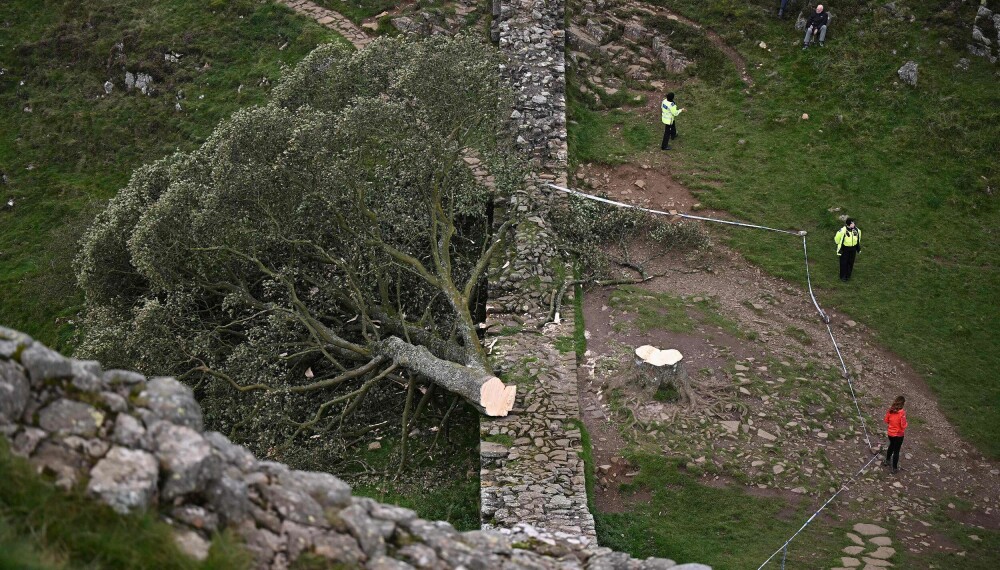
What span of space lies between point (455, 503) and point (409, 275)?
7.82m

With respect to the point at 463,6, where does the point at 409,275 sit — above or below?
below

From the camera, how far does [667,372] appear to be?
2302 cm

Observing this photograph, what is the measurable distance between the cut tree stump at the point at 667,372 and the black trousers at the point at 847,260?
730 cm

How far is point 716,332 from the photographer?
2553cm

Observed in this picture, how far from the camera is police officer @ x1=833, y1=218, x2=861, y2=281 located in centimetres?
2714

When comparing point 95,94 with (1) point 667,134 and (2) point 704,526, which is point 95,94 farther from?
(2) point 704,526

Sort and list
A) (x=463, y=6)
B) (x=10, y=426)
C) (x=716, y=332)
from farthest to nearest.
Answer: (x=463, y=6) < (x=716, y=332) < (x=10, y=426)

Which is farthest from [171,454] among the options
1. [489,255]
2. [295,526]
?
[489,255]

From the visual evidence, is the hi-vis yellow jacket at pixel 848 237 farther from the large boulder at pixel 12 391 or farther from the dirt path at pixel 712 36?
the large boulder at pixel 12 391

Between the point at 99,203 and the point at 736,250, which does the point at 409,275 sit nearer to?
the point at 736,250

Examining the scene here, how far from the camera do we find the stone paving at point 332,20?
126 feet

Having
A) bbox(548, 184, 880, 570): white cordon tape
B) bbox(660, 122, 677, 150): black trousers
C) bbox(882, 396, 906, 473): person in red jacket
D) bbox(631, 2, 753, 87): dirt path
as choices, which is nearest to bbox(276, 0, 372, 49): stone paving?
bbox(631, 2, 753, 87): dirt path

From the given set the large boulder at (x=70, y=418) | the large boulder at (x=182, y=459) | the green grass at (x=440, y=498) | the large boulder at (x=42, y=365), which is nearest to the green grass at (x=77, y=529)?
the large boulder at (x=182, y=459)

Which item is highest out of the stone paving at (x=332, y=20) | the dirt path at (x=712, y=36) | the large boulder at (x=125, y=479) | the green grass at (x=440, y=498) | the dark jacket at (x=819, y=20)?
the dark jacket at (x=819, y=20)
